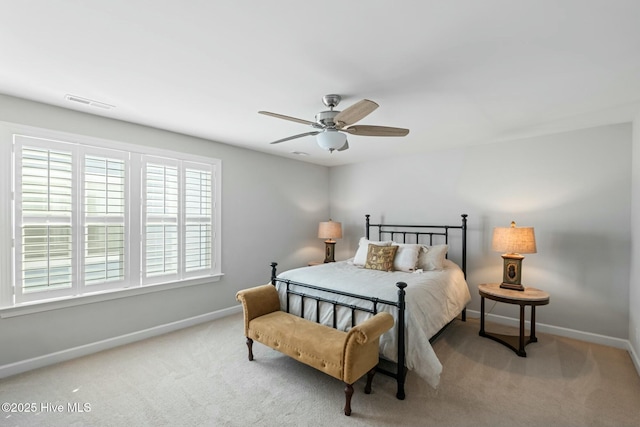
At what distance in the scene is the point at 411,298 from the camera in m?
2.54

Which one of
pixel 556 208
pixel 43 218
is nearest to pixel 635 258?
pixel 556 208

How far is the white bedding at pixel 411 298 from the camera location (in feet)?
7.47

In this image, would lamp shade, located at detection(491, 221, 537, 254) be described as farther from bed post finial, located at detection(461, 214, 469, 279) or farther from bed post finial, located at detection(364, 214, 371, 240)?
bed post finial, located at detection(364, 214, 371, 240)

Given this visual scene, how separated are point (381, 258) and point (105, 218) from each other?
3.16 m

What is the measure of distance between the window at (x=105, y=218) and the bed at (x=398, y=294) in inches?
54.6

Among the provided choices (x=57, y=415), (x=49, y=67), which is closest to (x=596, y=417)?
(x=57, y=415)

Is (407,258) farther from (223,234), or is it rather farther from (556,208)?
(223,234)

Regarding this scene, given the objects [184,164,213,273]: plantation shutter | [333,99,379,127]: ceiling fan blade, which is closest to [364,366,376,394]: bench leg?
[333,99,379,127]: ceiling fan blade

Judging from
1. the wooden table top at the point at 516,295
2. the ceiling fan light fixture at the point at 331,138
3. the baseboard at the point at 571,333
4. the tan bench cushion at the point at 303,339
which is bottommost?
the baseboard at the point at 571,333

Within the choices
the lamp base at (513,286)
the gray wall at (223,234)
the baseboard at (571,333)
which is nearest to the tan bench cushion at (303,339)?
the gray wall at (223,234)

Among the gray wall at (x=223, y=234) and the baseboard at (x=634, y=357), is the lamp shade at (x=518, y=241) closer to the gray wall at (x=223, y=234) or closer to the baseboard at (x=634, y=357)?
the baseboard at (x=634, y=357)

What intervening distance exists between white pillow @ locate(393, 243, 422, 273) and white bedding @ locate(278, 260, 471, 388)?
161mm

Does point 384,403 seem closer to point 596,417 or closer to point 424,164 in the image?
point 596,417

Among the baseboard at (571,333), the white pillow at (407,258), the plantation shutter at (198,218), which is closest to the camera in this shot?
the baseboard at (571,333)
